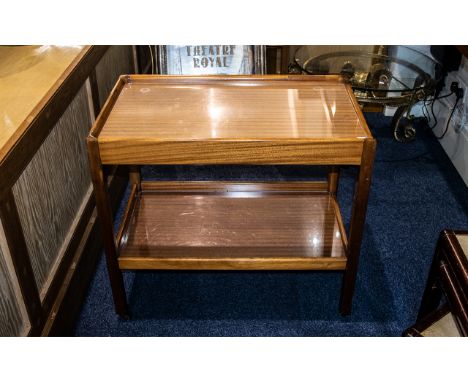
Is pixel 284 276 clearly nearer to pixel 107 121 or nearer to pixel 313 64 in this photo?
pixel 107 121

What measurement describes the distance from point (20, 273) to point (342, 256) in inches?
33.0

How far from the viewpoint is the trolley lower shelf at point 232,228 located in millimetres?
1439

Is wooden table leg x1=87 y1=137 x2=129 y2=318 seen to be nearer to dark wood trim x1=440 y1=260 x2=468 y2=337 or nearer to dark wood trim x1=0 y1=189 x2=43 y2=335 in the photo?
dark wood trim x1=0 y1=189 x2=43 y2=335

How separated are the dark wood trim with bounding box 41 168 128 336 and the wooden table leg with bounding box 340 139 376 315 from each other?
0.79 meters

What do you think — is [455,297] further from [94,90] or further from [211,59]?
[211,59]

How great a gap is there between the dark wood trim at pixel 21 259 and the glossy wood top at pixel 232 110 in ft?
0.84

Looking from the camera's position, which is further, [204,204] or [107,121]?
[204,204]

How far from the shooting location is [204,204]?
5.61 ft

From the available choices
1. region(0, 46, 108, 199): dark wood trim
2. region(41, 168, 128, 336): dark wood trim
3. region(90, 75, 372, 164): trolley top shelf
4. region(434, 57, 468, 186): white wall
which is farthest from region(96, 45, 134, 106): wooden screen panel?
region(434, 57, 468, 186): white wall

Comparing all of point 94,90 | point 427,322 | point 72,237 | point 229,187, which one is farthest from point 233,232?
point 94,90

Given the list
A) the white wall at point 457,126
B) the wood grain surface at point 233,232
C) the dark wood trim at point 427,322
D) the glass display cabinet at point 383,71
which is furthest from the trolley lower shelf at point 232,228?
the white wall at point 457,126

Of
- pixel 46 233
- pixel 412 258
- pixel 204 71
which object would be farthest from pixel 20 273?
pixel 204 71

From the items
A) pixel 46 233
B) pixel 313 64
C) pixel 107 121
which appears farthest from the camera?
pixel 313 64

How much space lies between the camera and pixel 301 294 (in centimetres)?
165
